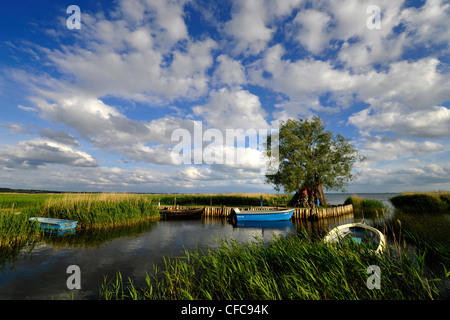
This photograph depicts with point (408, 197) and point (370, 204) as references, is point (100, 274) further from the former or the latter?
point (408, 197)

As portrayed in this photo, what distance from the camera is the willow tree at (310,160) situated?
3194 cm

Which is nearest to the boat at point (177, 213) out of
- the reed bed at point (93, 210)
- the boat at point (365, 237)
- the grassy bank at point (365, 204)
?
the reed bed at point (93, 210)

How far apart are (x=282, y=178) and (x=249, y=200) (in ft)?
29.4

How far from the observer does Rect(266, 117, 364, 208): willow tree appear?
105 feet

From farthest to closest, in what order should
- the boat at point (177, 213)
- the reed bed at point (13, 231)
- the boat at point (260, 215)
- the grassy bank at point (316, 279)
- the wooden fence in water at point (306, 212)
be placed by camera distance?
the boat at point (177, 213)
the wooden fence in water at point (306, 212)
the boat at point (260, 215)
the reed bed at point (13, 231)
the grassy bank at point (316, 279)

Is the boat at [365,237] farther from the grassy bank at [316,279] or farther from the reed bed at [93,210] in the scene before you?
the reed bed at [93,210]

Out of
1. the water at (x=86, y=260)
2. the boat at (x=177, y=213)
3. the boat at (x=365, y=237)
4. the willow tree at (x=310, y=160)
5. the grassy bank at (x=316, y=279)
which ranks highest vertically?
the willow tree at (x=310, y=160)

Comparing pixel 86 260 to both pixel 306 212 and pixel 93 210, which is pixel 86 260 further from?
pixel 306 212

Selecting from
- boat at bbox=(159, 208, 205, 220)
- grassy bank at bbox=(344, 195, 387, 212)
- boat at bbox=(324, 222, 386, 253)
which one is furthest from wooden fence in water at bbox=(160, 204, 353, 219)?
boat at bbox=(324, 222, 386, 253)

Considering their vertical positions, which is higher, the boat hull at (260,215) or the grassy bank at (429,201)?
the grassy bank at (429,201)

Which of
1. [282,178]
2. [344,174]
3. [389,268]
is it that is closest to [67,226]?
[389,268]

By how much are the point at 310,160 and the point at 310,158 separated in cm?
69

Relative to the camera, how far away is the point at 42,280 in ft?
29.9
